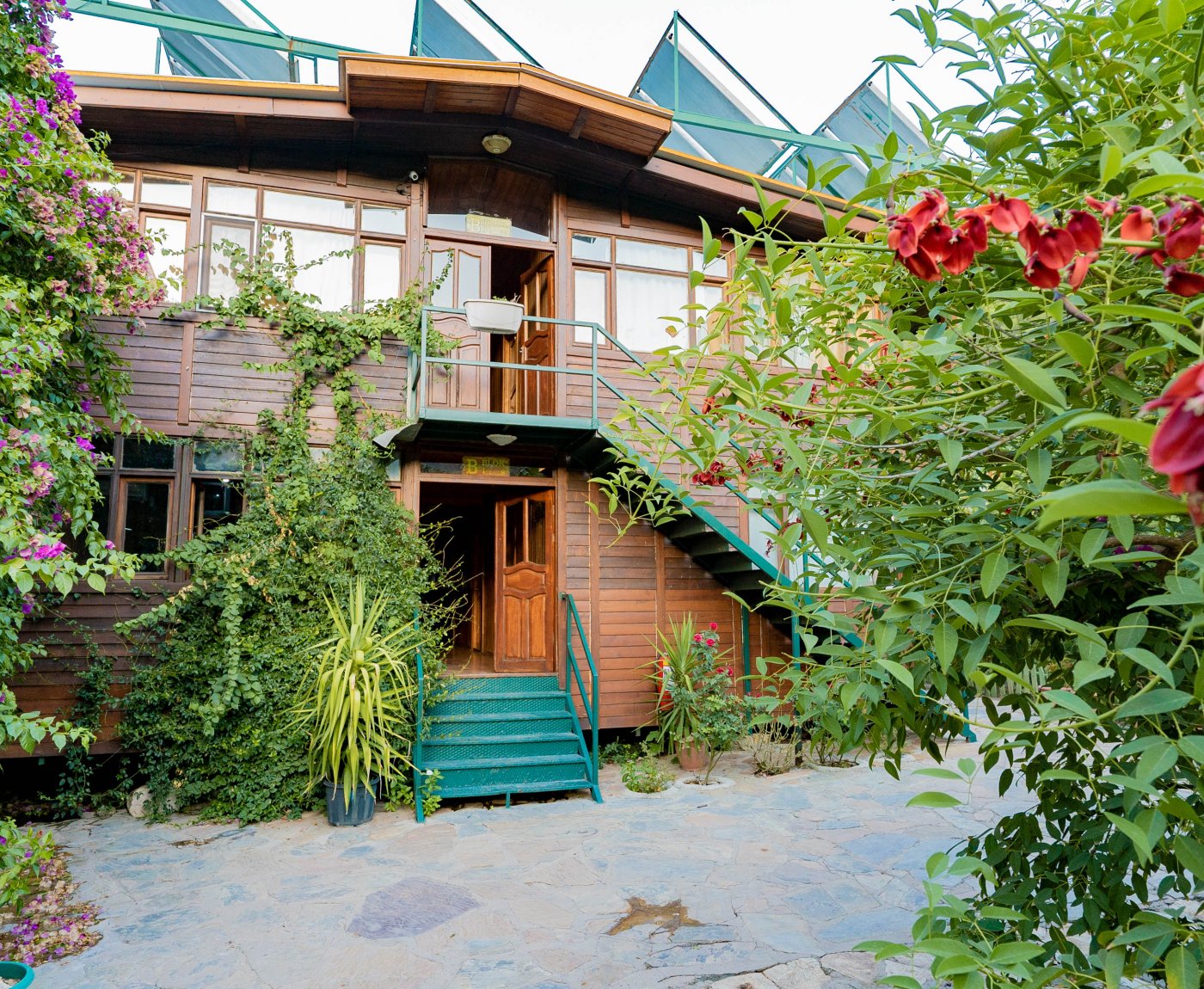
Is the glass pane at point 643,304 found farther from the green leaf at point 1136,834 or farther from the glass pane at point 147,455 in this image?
the green leaf at point 1136,834

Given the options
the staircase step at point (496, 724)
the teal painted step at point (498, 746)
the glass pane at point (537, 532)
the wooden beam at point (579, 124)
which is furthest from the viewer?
the glass pane at point (537, 532)

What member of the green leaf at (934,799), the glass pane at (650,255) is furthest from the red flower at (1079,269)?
the glass pane at (650,255)

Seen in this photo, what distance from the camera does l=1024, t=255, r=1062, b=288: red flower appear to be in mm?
943

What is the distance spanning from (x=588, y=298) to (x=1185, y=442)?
8.06m

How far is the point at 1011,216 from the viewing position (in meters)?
→ 0.97

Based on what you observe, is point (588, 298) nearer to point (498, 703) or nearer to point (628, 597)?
point (628, 597)

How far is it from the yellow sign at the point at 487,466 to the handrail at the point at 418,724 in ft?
5.14

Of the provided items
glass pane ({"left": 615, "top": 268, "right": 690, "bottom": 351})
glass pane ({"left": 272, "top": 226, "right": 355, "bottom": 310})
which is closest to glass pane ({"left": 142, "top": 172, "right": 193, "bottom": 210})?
glass pane ({"left": 272, "top": 226, "right": 355, "bottom": 310})

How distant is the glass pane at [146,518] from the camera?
6695 millimetres

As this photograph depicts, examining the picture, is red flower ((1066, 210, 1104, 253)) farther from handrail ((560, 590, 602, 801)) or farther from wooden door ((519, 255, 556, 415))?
wooden door ((519, 255, 556, 415))

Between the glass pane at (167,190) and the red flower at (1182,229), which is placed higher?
the glass pane at (167,190)

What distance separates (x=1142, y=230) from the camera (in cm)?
92

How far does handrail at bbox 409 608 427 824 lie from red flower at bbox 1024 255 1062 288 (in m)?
5.75

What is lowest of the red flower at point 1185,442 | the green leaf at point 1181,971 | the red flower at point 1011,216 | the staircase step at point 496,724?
the staircase step at point 496,724
